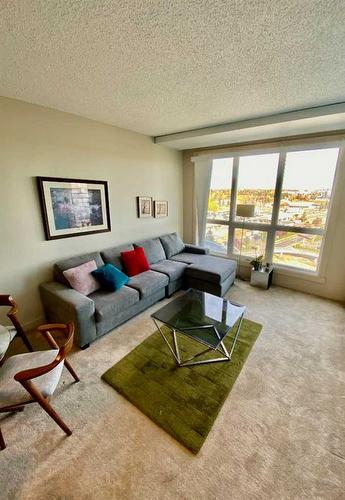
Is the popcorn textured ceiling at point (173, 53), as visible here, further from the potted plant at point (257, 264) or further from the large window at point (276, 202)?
the potted plant at point (257, 264)

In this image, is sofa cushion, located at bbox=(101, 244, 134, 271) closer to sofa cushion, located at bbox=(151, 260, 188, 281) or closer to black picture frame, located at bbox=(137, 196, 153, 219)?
sofa cushion, located at bbox=(151, 260, 188, 281)

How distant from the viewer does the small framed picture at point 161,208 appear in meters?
3.90

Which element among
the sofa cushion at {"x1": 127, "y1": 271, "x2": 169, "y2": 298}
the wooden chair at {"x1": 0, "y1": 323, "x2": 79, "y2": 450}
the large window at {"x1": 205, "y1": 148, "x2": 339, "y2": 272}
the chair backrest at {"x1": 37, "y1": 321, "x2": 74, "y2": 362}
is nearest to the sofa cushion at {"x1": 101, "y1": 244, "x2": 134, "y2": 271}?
the sofa cushion at {"x1": 127, "y1": 271, "x2": 169, "y2": 298}

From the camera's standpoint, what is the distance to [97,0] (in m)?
1.02

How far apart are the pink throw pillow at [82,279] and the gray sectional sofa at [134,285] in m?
0.07

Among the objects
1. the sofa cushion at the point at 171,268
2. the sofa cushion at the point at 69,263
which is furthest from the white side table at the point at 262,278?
the sofa cushion at the point at 69,263

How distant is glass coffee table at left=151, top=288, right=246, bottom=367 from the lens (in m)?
1.90

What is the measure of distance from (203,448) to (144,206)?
3.16 m

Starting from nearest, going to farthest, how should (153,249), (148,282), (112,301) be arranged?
(112,301)
(148,282)
(153,249)

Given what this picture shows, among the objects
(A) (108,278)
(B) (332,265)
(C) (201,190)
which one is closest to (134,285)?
(A) (108,278)

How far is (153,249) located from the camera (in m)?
3.58

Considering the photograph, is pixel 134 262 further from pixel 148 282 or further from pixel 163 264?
pixel 163 264

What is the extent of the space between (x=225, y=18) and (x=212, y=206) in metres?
3.22

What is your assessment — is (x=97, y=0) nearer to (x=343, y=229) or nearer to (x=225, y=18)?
(x=225, y=18)
